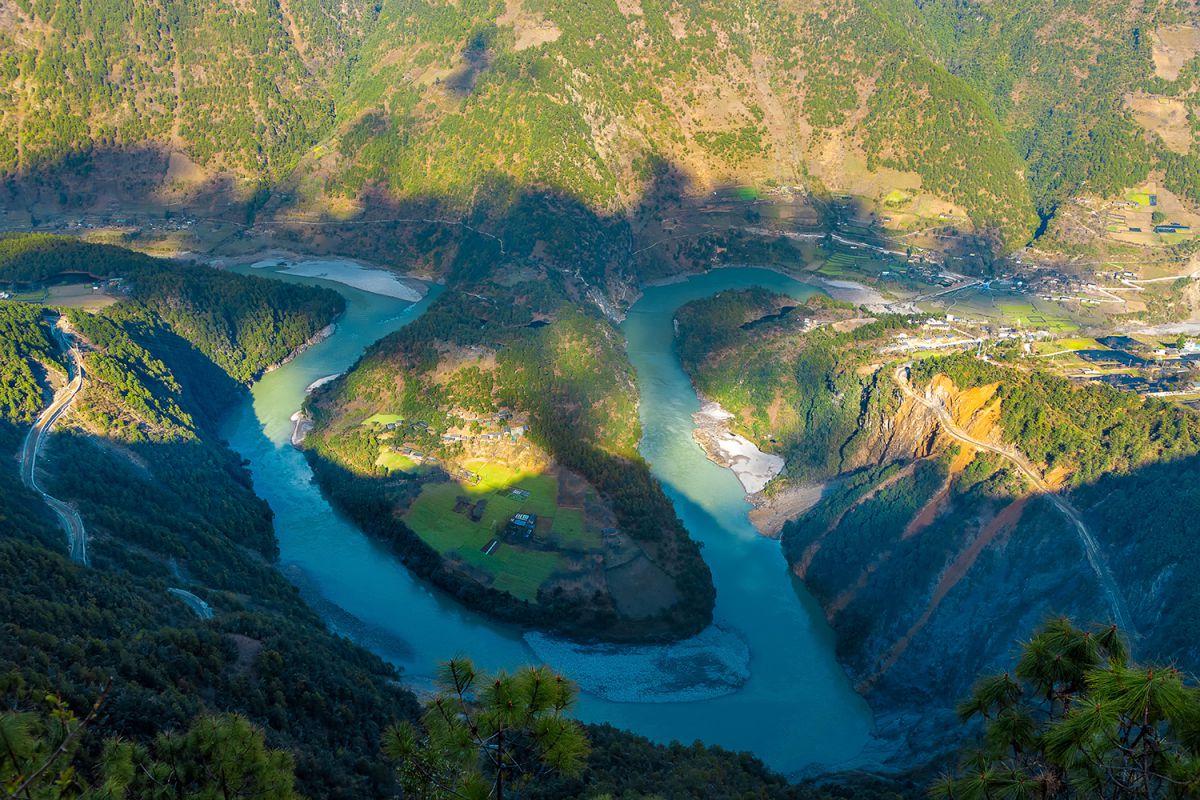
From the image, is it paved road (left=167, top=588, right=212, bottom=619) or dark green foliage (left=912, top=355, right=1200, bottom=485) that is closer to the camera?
paved road (left=167, top=588, right=212, bottom=619)

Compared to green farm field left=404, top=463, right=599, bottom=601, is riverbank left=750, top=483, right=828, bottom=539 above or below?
below

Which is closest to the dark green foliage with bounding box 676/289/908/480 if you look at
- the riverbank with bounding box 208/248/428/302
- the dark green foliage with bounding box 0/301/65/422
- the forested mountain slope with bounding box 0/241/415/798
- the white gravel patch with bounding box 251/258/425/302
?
the white gravel patch with bounding box 251/258/425/302

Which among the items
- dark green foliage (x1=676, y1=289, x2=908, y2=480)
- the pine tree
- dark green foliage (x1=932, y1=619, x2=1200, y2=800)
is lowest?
dark green foliage (x1=676, y1=289, x2=908, y2=480)

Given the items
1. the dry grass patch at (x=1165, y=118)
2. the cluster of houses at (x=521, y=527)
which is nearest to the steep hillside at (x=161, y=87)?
the cluster of houses at (x=521, y=527)

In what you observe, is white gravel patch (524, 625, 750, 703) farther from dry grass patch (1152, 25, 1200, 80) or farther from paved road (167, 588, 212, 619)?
dry grass patch (1152, 25, 1200, 80)

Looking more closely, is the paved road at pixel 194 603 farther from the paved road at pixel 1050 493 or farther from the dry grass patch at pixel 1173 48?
the dry grass patch at pixel 1173 48

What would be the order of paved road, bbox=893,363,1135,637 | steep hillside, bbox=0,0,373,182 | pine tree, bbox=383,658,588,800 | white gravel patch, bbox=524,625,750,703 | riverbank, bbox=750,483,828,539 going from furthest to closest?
steep hillside, bbox=0,0,373,182
riverbank, bbox=750,483,828,539
white gravel patch, bbox=524,625,750,703
paved road, bbox=893,363,1135,637
pine tree, bbox=383,658,588,800
